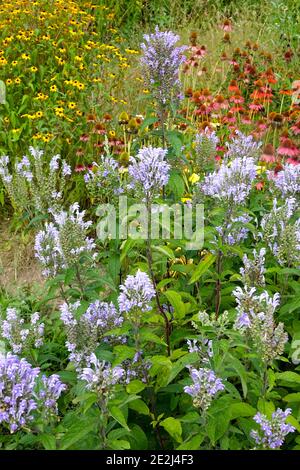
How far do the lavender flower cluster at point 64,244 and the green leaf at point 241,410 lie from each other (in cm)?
67

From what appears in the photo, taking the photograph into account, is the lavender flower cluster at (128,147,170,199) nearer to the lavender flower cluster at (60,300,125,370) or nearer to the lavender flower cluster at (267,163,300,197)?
the lavender flower cluster at (60,300,125,370)

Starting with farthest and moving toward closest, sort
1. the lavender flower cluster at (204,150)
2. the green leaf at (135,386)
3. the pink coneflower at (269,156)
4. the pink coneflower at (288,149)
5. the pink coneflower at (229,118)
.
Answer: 1. the pink coneflower at (229,118)
2. the pink coneflower at (269,156)
3. the pink coneflower at (288,149)
4. the lavender flower cluster at (204,150)
5. the green leaf at (135,386)

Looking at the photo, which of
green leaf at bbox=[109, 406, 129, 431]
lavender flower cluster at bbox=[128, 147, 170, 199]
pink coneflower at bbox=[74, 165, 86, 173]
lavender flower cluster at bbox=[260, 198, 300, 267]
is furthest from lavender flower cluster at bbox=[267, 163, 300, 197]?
pink coneflower at bbox=[74, 165, 86, 173]

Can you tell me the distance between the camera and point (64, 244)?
1989mm

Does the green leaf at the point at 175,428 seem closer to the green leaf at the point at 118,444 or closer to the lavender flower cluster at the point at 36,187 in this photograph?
the green leaf at the point at 118,444

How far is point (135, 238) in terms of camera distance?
2000 mm

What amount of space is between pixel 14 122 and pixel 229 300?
248 cm

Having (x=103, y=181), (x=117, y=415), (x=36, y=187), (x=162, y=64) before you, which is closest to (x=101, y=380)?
(x=117, y=415)

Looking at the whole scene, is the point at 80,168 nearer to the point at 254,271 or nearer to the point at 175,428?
the point at 254,271

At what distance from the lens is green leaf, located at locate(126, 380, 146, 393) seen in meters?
1.88

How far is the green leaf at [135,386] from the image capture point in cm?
188

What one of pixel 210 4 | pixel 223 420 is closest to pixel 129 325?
pixel 223 420

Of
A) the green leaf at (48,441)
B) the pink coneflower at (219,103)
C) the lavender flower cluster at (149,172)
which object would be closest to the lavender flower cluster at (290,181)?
the lavender flower cluster at (149,172)
